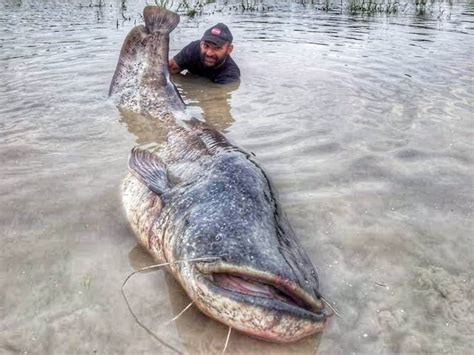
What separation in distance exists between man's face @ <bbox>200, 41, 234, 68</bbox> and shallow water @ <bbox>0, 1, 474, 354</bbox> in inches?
14.3

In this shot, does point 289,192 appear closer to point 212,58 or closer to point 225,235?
point 225,235

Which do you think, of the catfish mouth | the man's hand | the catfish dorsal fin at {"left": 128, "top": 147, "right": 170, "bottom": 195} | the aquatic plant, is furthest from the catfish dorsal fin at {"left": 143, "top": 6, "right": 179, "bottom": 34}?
the aquatic plant

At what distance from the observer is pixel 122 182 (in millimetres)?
3631

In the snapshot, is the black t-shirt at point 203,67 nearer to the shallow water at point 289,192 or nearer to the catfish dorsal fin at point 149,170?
the shallow water at point 289,192

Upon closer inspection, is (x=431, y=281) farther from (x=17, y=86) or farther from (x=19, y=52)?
(x=19, y=52)

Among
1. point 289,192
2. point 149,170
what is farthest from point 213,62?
point 149,170

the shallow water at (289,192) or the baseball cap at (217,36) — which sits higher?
the baseball cap at (217,36)

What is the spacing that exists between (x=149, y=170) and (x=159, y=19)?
10.0 ft

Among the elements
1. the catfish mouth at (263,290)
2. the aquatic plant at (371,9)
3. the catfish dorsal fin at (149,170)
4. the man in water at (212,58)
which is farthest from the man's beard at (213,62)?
the aquatic plant at (371,9)

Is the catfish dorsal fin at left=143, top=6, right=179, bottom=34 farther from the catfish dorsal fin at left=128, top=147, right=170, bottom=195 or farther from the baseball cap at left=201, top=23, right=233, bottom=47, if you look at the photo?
the catfish dorsal fin at left=128, top=147, right=170, bottom=195

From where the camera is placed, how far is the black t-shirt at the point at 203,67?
6513 millimetres

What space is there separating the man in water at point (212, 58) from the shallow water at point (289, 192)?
0.21 m

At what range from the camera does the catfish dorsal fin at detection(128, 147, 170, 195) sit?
2.96 m

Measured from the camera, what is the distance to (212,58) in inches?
251
